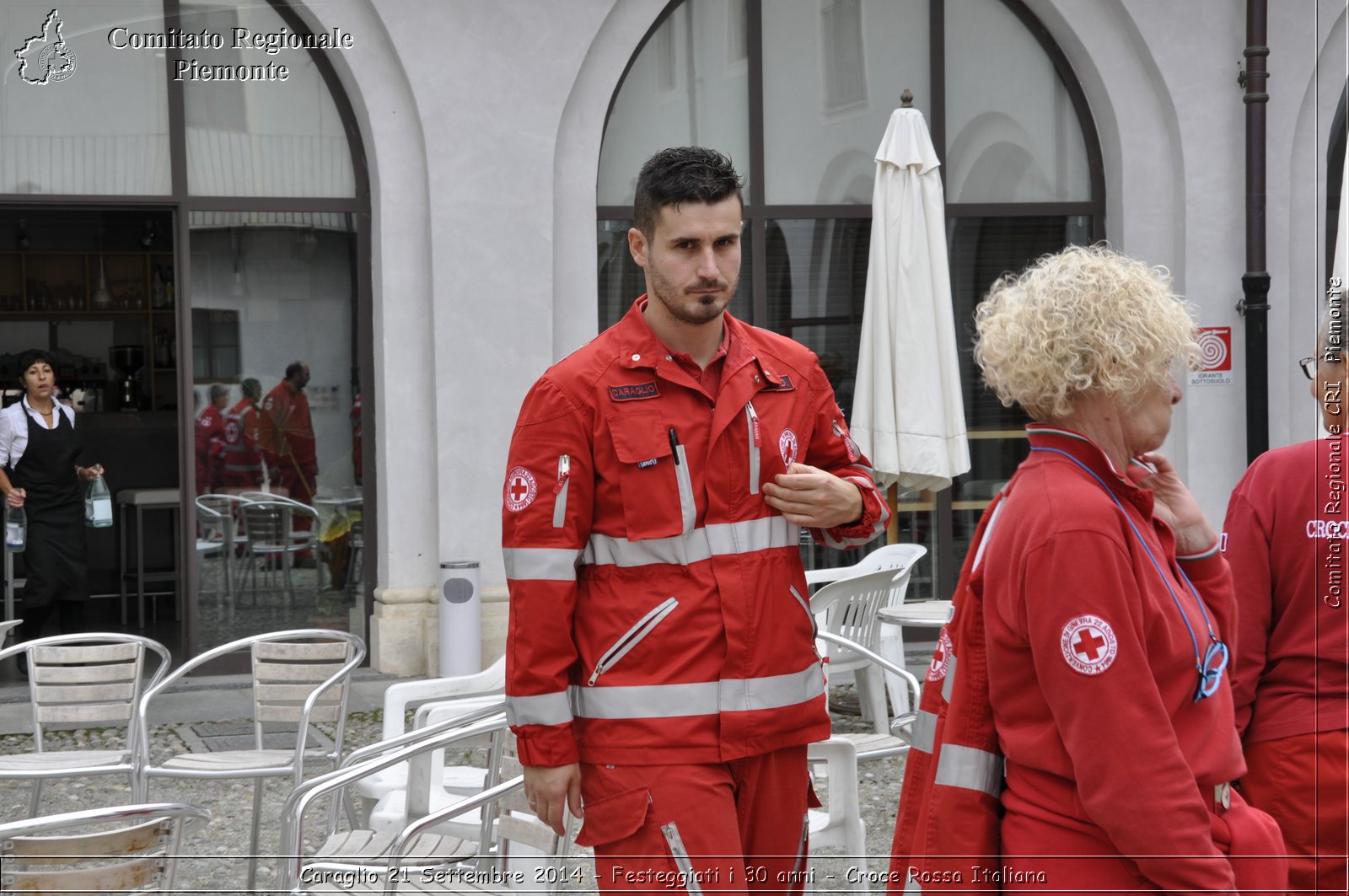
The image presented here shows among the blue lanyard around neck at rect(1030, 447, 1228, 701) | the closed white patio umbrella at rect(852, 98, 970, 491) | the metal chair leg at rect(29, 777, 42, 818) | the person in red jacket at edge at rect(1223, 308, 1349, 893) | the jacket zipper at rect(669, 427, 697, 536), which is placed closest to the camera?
the blue lanyard around neck at rect(1030, 447, 1228, 701)

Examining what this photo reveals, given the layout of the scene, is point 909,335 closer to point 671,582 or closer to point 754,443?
point 754,443

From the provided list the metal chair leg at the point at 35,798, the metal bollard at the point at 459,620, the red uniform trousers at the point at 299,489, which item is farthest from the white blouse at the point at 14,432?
the metal chair leg at the point at 35,798

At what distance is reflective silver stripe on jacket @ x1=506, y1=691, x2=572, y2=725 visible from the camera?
8.91 feet

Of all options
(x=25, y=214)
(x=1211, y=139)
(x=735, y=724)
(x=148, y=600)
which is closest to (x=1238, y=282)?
(x=1211, y=139)

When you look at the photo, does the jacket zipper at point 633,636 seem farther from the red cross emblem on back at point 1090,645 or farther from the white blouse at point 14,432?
the white blouse at point 14,432

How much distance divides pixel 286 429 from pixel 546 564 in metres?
6.49

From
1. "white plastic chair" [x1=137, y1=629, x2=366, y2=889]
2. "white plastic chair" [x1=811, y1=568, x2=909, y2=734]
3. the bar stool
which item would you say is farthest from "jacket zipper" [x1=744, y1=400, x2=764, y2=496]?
the bar stool

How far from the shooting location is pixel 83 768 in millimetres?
4879

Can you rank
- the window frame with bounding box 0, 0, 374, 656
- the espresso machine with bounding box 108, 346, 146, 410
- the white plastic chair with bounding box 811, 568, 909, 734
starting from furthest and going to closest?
the espresso machine with bounding box 108, 346, 146, 410 → the window frame with bounding box 0, 0, 374, 656 → the white plastic chair with bounding box 811, 568, 909, 734

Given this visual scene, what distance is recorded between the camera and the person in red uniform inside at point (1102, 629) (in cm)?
199

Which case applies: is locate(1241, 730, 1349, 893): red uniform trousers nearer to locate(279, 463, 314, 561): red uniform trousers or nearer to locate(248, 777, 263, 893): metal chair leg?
locate(248, 777, 263, 893): metal chair leg

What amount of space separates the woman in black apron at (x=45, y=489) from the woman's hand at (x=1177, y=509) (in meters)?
8.12

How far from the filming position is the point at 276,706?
5195mm

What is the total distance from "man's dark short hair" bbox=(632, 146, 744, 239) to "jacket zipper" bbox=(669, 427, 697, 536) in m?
0.45
